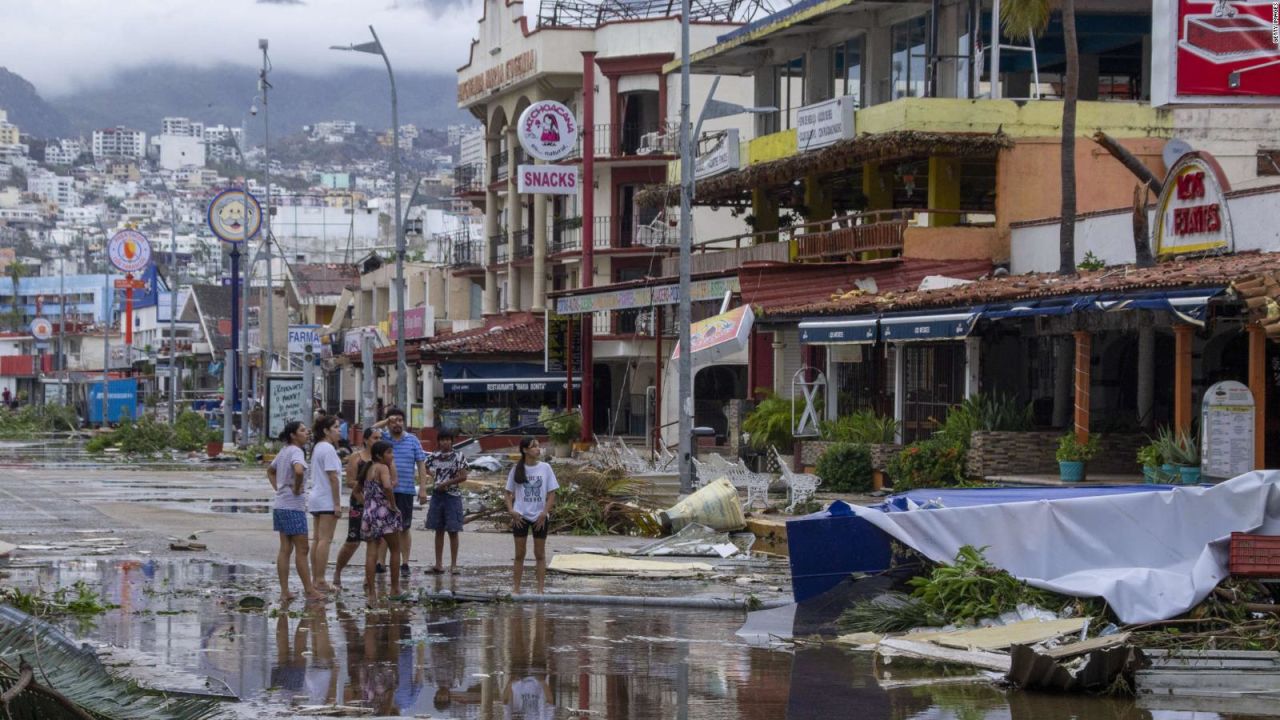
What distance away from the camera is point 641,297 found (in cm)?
3928

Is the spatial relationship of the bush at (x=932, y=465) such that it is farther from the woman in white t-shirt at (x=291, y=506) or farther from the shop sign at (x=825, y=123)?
the woman in white t-shirt at (x=291, y=506)

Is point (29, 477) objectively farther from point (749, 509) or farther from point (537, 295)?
point (537, 295)

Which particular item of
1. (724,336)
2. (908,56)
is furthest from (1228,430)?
(908,56)

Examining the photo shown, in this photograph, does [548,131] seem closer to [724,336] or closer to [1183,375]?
[724,336]

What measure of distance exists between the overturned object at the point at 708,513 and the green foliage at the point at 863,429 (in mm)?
5128

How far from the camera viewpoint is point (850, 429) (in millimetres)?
31609

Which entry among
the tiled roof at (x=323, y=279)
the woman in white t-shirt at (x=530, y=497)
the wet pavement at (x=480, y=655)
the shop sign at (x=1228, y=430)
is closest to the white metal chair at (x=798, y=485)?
the wet pavement at (x=480, y=655)

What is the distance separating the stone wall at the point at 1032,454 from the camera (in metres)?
26.3

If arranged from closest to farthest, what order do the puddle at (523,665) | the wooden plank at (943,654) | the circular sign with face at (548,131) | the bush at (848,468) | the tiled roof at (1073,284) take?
the puddle at (523,665)
the wooden plank at (943,654)
the tiled roof at (1073,284)
the bush at (848,468)
the circular sign with face at (548,131)

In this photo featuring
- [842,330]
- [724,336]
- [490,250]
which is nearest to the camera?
[842,330]

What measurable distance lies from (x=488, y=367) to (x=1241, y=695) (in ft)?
155

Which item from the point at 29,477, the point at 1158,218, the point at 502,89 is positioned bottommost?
the point at 29,477

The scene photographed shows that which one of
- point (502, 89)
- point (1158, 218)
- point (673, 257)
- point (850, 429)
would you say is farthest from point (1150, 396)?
point (502, 89)

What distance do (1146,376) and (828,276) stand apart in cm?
875
